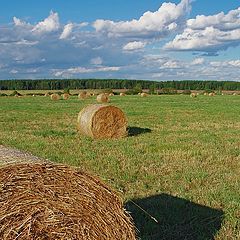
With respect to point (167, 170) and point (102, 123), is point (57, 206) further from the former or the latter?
point (102, 123)

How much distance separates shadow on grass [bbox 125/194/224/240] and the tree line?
121 m

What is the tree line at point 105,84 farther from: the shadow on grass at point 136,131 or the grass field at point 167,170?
the grass field at point 167,170

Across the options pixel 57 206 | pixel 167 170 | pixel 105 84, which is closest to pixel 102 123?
pixel 167 170

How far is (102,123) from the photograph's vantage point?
53.5 feet

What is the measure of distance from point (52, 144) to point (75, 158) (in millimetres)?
2624

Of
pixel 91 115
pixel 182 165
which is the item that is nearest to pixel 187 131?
pixel 91 115

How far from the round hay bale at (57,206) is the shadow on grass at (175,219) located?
1.53 metres

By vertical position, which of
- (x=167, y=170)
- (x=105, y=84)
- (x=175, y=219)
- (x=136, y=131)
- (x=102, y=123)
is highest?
(x=175, y=219)

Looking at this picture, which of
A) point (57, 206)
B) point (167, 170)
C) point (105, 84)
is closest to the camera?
point (57, 206)

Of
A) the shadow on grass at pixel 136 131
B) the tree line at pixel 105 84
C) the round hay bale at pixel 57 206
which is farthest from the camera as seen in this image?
the tree line at pixel 105 84

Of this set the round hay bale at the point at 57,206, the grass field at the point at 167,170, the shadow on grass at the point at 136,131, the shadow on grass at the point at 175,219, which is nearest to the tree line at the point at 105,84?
the shadow on grass at the point at 136,131

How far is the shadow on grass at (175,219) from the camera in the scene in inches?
247

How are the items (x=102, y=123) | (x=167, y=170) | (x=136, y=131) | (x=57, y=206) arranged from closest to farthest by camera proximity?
(x=57, y=206) < (x=167, y=170) < (x=102, y=123) < (x=136, y=131)

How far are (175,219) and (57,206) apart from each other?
2.76 meters
